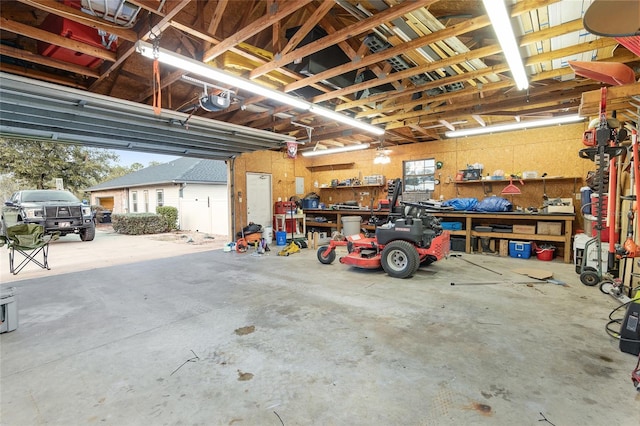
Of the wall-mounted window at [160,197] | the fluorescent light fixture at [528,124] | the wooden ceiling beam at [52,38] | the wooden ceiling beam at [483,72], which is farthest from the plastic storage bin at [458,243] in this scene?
the wall-mounted window at [160,197]

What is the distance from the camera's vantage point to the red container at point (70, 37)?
10.6ft

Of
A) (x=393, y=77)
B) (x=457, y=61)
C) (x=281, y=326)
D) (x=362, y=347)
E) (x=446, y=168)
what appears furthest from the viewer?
(x=446, y=168)

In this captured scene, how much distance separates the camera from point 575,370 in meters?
2.24

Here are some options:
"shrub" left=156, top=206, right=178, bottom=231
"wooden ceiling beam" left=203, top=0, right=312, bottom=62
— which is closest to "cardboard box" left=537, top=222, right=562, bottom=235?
"wooden ceiling beam" left=203, top=0, right=312, bottom=62

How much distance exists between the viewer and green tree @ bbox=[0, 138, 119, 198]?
14359 millimetres

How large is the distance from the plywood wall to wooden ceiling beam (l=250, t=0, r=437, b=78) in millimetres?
5666

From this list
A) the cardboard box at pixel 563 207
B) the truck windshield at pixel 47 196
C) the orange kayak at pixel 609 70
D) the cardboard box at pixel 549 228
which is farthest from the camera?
the truck windshield at pixel 47 196

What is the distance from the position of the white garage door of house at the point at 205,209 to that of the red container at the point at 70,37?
28.4 ft

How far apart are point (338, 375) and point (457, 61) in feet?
12.7

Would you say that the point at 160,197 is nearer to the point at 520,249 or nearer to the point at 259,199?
the point at 259,199

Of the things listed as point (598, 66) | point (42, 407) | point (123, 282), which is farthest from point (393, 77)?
point (123, 282)

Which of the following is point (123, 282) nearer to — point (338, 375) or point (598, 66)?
point (338, 375)

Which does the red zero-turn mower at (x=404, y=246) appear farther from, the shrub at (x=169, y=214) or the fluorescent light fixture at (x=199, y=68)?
the shrub at (x=169, y=214)

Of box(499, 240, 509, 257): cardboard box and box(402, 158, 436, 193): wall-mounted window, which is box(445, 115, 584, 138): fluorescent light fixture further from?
box(499, 240, 509, 257): cardboard box
